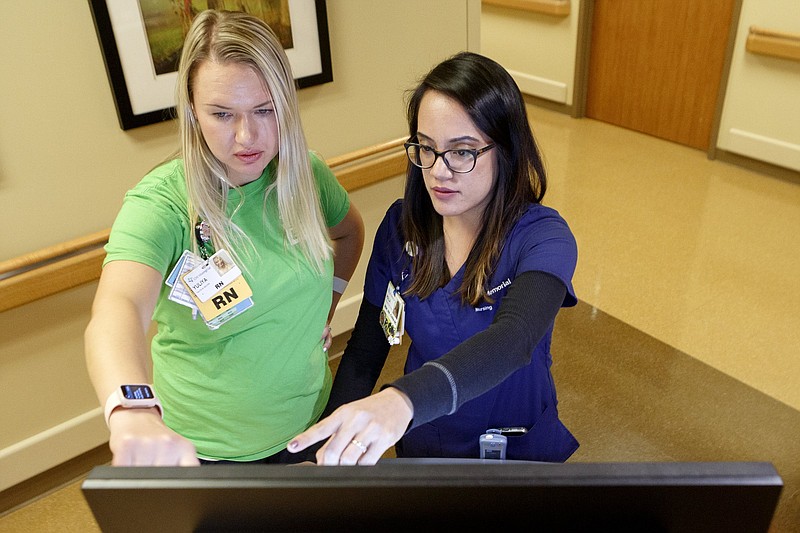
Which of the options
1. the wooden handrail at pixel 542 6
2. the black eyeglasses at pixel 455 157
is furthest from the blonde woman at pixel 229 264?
the wooden handrail at pixel 542 6

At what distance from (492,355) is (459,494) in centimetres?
45

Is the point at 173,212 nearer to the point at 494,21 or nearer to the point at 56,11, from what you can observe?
the point at 56,11

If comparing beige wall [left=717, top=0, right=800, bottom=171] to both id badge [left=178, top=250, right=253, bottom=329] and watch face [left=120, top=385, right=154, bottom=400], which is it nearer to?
id badge [left=178, top=250, right=253, bottom=329]

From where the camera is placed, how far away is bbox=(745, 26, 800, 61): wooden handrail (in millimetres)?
4168

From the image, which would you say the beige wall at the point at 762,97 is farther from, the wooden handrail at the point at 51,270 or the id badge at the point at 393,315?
the wooden handrail at the point at 51,270

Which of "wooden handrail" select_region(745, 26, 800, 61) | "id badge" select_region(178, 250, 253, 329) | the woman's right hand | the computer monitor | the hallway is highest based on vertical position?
the computer monitor

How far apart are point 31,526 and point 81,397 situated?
468 mm

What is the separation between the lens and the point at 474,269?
140 centimetres

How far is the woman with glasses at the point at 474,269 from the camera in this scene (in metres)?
1.26

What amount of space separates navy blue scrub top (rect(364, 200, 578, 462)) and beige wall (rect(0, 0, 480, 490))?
112 cm

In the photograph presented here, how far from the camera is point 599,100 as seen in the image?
580 cm

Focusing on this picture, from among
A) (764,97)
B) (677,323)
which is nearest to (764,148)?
(764,97)

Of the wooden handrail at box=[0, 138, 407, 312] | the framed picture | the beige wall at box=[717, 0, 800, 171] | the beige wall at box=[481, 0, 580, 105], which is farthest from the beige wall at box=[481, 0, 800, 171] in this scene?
the wooden handrail at box=[0, 138, 407, 312]

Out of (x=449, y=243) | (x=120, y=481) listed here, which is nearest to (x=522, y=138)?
(x=449, y=243)
